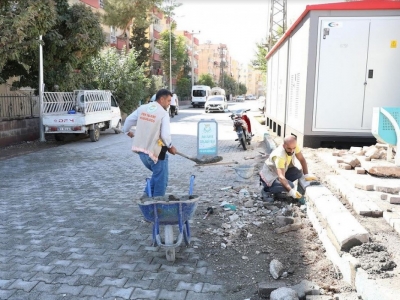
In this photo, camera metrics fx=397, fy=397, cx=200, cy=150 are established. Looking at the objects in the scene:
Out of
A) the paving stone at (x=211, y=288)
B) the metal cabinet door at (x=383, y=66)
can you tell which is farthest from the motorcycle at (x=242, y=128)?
the paving stone at (x=211, y=288)

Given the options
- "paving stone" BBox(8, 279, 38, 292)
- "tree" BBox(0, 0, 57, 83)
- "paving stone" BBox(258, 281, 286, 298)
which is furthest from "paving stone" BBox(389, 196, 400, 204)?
"tree" BBox(0, 0, 57, 83)

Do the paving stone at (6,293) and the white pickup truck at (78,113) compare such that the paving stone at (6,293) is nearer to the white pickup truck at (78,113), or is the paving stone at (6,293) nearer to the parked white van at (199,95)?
the white pickup truck at (78,113)

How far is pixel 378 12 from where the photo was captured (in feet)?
29.2

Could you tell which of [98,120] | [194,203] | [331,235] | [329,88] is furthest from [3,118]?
[331,235]

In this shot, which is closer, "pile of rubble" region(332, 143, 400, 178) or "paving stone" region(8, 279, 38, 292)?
"paving stone" region(8, 279, 38, 292)

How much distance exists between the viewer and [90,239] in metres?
4.87

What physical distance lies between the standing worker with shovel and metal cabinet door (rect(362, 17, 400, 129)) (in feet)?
19.7

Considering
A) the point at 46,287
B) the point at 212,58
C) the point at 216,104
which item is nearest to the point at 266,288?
the point at 46,287

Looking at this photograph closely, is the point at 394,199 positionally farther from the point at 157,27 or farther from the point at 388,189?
the point at 157,27

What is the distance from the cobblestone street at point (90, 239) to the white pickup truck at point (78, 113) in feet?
14.8

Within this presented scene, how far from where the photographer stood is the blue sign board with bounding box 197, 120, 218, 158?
1058cm

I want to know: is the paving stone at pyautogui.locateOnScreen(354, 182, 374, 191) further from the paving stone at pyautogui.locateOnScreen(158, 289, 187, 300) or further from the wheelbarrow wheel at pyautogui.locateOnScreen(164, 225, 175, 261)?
the paving stone at pyautogui.locateOnScreen(158, 289, 187, 300)

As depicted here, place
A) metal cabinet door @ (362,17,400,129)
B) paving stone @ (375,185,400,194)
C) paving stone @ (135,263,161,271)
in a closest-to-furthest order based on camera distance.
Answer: paving stone @ (135,263,161,271) → paving stone @ (375,185,400,194) → metal cabinet door @ (362,17,400,129)

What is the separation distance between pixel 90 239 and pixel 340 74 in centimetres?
700
